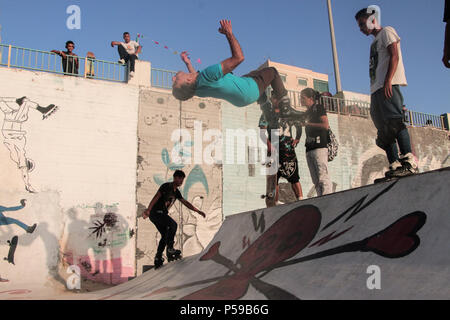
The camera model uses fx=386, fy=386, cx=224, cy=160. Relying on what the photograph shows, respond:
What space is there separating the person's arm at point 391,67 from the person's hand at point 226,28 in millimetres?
2100

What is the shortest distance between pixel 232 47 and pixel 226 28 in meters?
0.27

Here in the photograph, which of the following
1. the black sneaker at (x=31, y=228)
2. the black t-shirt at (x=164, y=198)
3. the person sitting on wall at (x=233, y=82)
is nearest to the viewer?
the person sitting on wall at (x=233, y=82)

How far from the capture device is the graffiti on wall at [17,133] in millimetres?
10859

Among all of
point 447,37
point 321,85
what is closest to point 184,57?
point 447,37

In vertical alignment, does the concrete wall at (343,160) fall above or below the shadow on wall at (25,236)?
above

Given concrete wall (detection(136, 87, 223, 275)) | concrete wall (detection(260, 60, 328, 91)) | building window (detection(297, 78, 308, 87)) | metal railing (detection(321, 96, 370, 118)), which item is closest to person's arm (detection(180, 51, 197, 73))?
concrete wall (detection(136, 87, 223, 275))

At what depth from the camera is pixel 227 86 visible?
5.77 m

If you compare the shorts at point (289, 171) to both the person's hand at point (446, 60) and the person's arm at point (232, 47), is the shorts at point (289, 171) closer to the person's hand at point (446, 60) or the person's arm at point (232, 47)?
the person's arm at point (232, 47)

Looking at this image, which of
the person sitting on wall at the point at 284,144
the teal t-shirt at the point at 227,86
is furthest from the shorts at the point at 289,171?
the teal t-shirt at the point at 227,86

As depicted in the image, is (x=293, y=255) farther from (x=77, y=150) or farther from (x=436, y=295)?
(x=77, y=150)

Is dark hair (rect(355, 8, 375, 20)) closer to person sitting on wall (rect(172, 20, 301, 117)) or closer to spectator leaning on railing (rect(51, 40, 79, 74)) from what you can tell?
person sitting on wall (rect(172, 20, 301, 117))

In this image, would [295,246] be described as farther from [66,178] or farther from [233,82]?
[66,178]

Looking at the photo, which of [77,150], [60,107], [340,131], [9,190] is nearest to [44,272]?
[9,190]

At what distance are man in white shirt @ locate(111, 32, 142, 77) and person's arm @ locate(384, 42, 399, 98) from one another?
10002 mm
